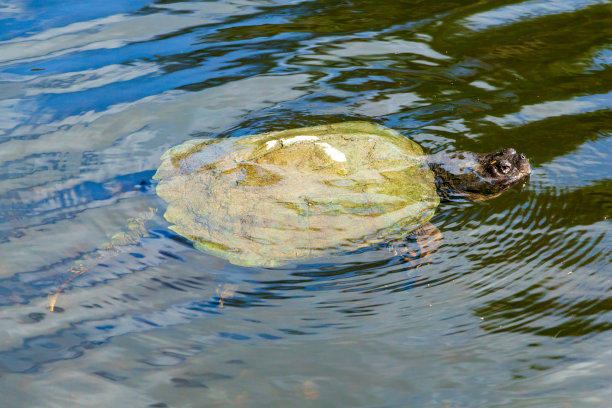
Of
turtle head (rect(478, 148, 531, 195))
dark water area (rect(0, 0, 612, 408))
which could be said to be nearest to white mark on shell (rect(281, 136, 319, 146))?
dark water area (rect(0, 0, 612, 408))

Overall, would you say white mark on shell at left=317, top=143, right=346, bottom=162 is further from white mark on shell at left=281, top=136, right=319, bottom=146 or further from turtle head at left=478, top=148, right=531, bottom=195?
turtle head at left=478, top=148, right=531, bottom=195

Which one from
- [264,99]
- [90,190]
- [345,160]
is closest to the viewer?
[345,160]

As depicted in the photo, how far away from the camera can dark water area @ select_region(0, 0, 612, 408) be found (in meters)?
2.61

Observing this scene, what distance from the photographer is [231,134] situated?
14.5 feet

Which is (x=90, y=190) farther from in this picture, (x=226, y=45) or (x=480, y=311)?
(x=480, y=311)

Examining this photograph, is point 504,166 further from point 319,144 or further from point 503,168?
point 319,144

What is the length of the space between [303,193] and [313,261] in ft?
1.53

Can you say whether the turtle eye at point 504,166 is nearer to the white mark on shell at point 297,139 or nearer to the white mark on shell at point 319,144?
the white mark on shell at point 319,144

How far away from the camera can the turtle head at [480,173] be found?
3.62 m

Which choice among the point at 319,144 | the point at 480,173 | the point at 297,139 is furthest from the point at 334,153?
the point at 480,173

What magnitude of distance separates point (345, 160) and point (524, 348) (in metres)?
1.59

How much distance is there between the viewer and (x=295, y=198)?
324cm

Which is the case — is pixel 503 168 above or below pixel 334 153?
below

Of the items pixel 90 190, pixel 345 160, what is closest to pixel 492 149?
pixel 345 160
